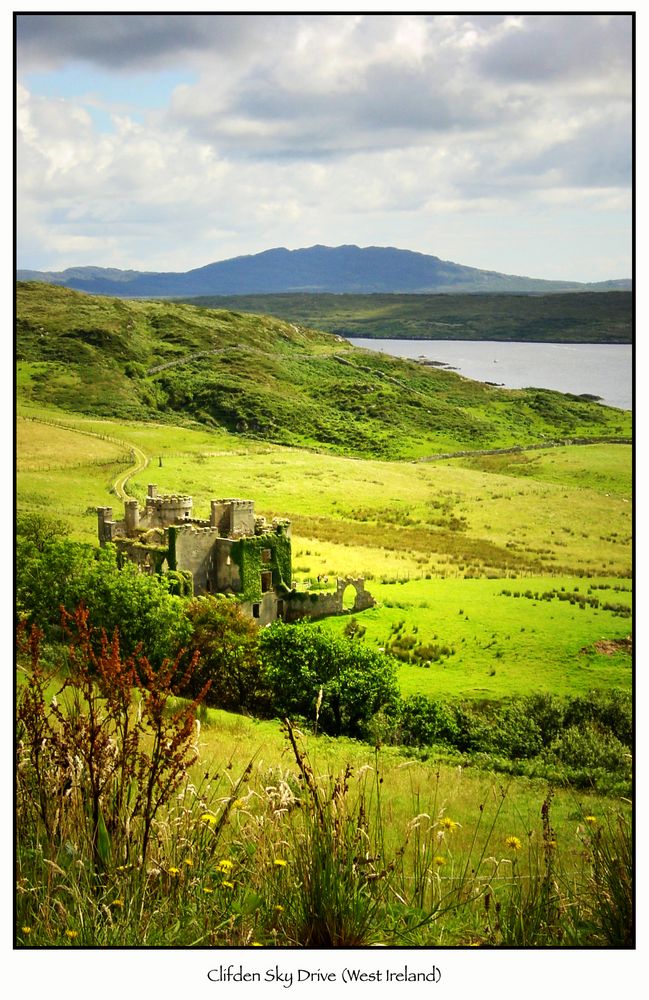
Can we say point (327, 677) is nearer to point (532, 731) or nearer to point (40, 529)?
point (532, 731)

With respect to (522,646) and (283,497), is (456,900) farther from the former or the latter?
(283,497)

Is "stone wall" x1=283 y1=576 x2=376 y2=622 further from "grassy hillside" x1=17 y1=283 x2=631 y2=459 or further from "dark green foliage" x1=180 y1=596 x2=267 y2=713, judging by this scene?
"grassy hillside" x1=17 y1=283 x2=631 y2=459

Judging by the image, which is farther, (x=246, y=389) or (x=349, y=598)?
(x=246, y=389)

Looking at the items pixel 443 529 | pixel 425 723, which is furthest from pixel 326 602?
pixel 425 723

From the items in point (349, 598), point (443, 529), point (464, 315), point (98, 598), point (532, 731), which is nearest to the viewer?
point (532, 731)

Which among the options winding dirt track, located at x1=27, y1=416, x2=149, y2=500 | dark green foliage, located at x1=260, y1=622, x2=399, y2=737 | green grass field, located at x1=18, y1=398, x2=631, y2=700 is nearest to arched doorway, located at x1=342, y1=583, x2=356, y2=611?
green grass field, located at x1=18, y1=398, x2=631, y2=700

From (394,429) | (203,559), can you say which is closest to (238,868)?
(203,559)
